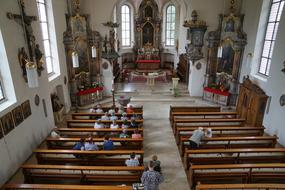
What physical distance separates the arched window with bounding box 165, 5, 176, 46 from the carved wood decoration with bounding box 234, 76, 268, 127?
11360 mm

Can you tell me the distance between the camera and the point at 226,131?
8961 millimetres

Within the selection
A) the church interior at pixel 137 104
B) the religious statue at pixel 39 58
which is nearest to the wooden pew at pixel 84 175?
the church interior at pixel 137 104

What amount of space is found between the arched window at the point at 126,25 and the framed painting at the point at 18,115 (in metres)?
15.3

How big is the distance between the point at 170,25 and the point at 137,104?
11.2 meters

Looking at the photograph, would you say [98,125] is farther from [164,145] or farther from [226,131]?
[226,131]

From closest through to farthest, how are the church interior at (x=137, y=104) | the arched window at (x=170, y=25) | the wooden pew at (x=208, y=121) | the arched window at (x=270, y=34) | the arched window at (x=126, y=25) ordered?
1. the church interior at (x=137, y=104)
2. the wooden pew at (x=208, y=121)
3. the arched window at (x=270, y=34)
4. the arched window at (x=126, y=25)
5. the arched window at (x=170, y=25)

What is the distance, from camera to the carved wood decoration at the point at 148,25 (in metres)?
20.6

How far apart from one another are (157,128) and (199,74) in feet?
19.3

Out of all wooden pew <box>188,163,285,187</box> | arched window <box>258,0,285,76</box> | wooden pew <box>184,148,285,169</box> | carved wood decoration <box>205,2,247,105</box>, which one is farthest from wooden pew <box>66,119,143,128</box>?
carved wood decoration <box>205,2,247,105</box>

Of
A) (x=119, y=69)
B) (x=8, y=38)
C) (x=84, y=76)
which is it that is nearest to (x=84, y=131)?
(x=8, y=38)

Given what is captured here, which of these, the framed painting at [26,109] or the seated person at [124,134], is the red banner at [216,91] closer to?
the seated person at [124,134]

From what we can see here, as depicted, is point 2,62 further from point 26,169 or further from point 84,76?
point 84,76

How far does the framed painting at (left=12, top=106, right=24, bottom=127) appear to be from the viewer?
675 cm

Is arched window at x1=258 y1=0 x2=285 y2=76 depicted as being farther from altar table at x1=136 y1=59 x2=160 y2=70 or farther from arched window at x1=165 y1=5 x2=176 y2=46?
arched window at x1=165 y1=5 x2=176 y2=46
